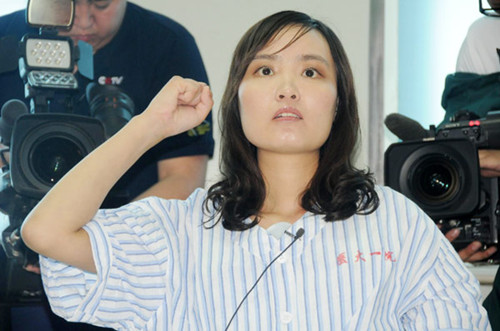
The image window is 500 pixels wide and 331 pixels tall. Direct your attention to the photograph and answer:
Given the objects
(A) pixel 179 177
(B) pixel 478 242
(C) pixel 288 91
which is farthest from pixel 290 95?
(A) pixel 179 177

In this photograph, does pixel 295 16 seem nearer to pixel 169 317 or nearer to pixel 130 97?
pixel 169 317

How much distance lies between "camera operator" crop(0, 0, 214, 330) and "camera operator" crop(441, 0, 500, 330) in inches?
30.5

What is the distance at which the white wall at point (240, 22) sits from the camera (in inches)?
102

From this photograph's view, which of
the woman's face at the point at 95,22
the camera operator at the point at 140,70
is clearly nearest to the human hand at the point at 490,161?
the camera operator at the point at 140,70

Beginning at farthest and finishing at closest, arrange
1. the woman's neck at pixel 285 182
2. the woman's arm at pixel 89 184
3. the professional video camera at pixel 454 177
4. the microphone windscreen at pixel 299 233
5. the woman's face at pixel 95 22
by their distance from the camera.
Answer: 1. the woman's face at pixel 95 22
2. the professional video camera at pixel 454 177
3. the woman's neck at pixel 285 182
4. the microphone windscreen at pixel 299 233
5. the woman's arm at pixel 89 184

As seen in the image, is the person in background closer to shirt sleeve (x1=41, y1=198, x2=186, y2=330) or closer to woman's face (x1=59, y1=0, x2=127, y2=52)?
shirt sleeve (x1=41, y1=198, x2=186, y2=330)

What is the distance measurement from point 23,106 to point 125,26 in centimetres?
46

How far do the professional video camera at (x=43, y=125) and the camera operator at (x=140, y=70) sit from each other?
10 centimetres

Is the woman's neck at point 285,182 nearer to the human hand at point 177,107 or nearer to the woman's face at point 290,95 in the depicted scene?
the woman's face at point 290,95

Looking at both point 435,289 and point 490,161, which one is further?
point 490,161

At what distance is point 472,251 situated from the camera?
2.04m

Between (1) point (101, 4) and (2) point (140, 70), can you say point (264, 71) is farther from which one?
(1) point (101, 4)

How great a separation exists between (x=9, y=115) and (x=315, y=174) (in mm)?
976

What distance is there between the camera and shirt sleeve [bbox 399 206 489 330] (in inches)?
53.6
